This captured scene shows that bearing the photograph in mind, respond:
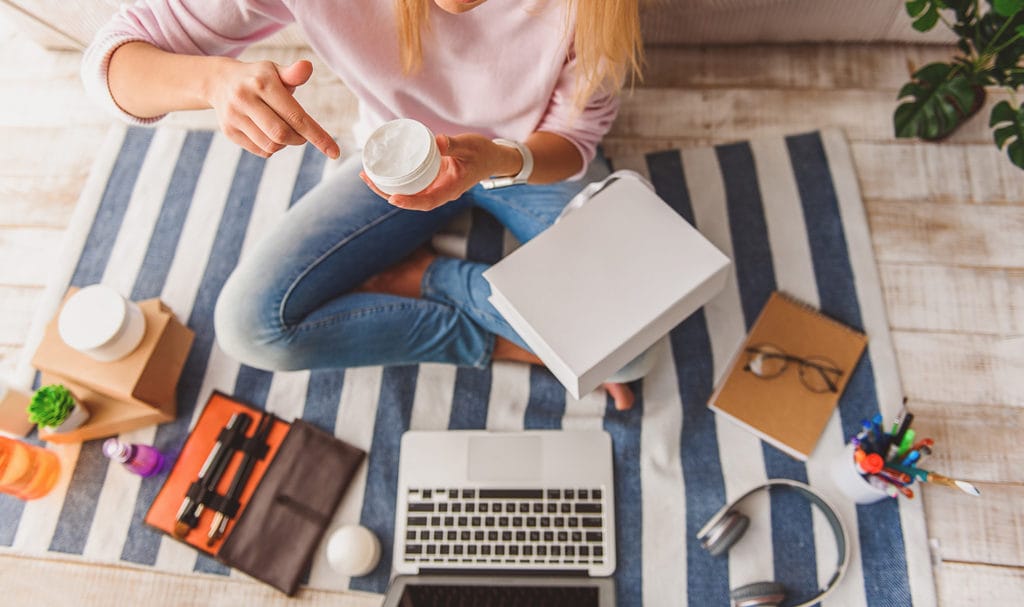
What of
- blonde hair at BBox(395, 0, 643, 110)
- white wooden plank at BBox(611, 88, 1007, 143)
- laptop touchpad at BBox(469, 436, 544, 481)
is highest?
white wooden plank at BBox(611, 88, 1007, 143)

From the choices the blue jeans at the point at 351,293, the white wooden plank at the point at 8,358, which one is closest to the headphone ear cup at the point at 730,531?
the blue jeans at the point at 351,293

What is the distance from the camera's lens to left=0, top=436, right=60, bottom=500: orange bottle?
1062 millimetres

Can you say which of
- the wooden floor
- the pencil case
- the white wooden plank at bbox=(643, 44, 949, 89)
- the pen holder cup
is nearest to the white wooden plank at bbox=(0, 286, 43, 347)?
the wooden floor

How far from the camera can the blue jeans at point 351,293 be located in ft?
3.39

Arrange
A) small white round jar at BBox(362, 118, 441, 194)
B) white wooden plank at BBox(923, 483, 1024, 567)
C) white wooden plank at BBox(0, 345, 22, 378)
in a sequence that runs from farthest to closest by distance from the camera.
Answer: white wooden plank at BBox(0, 345, 22, 378), white wooden plank at BBox(923, 483, 1024, 567), small white round jar at BBox(362, 118, 441, 194)

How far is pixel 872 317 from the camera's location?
113cm

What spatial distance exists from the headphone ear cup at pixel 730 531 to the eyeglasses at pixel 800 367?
9.5 inches

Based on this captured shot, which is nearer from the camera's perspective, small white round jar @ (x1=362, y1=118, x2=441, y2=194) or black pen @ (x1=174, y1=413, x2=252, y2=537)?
small white round jar @ (x1=362, y1=118, x2=441, y2=194)

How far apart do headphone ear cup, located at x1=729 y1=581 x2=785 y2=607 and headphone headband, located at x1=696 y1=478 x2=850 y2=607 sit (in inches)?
1.4

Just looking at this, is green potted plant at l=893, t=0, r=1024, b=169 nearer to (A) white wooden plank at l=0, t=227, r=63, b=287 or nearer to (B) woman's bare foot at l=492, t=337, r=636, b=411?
(B) woman's bare foot at l=492, t=337, r=636, b=411

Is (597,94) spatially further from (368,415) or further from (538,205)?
(368,415)

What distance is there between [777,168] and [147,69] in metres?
1.04

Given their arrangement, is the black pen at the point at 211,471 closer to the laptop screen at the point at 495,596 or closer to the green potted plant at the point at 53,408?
the green potted plant at the point at 53,408

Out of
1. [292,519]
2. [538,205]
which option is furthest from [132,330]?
[538,205]
